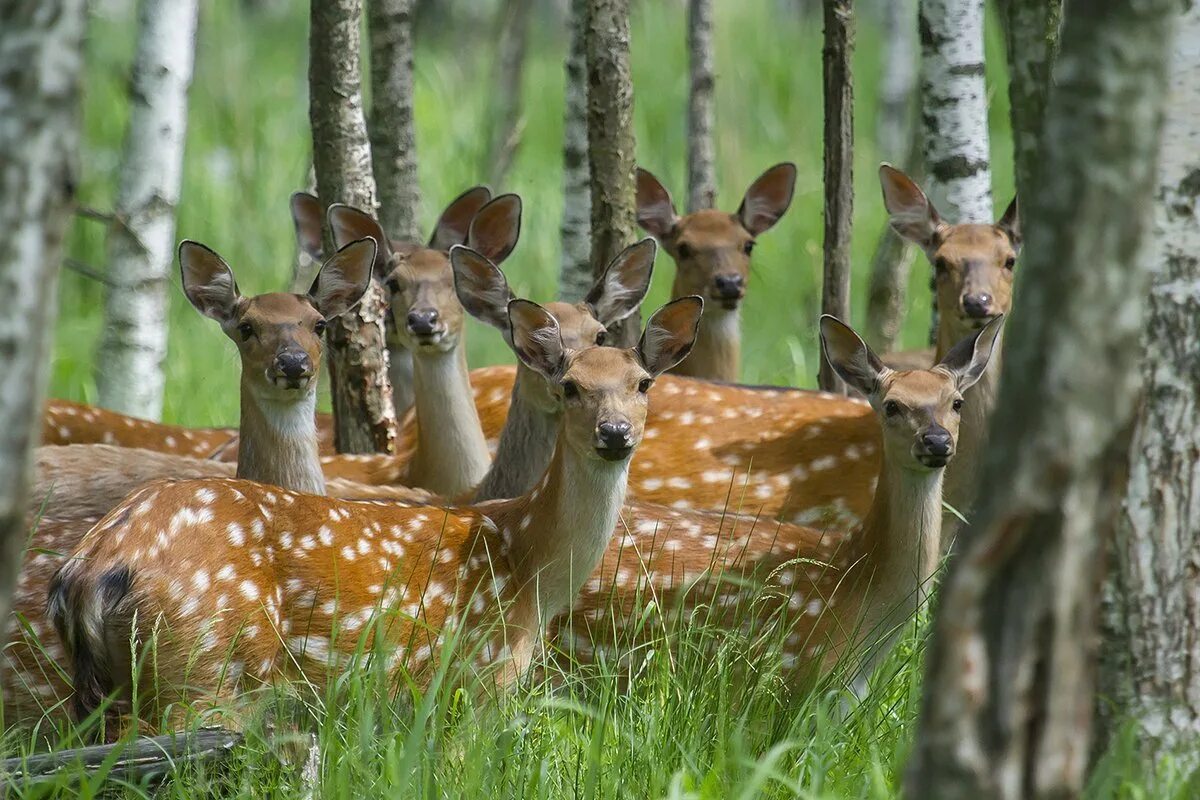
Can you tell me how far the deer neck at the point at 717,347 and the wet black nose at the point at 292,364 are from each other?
2.13 metres

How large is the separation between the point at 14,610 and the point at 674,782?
75.0 inches

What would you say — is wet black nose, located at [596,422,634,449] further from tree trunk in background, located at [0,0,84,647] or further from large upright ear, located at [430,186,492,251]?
tree trunk in background, located at [0,0,84,647]

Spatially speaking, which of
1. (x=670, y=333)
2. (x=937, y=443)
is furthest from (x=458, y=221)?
(x=937, y=443)

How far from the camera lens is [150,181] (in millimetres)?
6102

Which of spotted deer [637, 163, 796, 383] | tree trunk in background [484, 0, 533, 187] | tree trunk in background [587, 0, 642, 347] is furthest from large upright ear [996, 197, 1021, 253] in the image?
tree trunk in background [484, 0, 533, 187]

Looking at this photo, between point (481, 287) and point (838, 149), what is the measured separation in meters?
1.36

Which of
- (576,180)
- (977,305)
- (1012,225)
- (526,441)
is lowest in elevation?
(526,441)

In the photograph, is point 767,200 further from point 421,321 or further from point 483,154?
point 483,154

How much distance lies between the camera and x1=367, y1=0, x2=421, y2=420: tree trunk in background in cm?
564

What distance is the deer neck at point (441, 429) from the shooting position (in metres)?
5.06

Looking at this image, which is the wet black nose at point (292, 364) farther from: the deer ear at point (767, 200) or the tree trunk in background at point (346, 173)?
the deer ear at point (767, 200)

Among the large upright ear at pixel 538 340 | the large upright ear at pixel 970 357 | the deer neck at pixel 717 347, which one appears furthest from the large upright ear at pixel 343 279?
the deer neck at pixel 717 347

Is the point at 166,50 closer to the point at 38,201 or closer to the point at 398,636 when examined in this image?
the point at 398,636

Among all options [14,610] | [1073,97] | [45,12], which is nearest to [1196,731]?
[1073,97]
